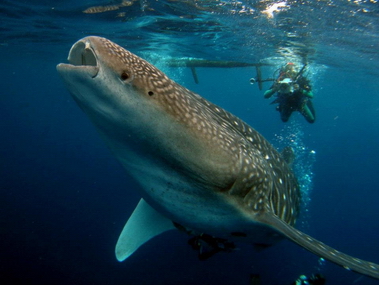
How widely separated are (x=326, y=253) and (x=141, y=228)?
2.55 meters

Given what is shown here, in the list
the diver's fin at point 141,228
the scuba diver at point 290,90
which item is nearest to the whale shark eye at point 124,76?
the diver's fin at point 141,228

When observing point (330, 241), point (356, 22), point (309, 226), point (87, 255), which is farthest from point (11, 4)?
point (330, 241)

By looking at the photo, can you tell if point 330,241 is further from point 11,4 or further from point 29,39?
point 29,39

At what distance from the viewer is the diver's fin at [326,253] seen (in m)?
2.36

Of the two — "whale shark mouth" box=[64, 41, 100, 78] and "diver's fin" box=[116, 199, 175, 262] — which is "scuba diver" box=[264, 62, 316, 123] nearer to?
"diver's fin" box=[116, 199, 175, 262]

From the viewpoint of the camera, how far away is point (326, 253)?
8.09 ft

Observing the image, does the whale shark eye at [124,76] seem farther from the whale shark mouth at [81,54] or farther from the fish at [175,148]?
the whale shark mouth at [81,54]

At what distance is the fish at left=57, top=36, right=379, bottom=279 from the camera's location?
193cm

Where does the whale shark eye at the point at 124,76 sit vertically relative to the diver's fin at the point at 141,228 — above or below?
above

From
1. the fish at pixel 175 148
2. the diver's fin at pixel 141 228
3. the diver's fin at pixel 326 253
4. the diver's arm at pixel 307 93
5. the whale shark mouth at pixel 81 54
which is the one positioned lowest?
the diver's arm at pixel 307 93

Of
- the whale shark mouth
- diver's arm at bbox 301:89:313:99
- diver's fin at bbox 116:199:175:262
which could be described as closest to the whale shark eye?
the whale shark mouth

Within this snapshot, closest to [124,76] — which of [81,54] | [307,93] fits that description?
[81,54]

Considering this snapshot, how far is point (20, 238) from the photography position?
9.45 meters

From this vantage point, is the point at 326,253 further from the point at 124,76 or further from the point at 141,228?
the point at 141,228
